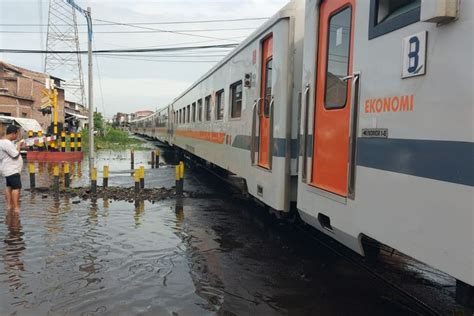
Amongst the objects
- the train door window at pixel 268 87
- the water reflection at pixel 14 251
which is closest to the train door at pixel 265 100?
the train door window at pixel 268 87

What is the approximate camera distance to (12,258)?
234 inches

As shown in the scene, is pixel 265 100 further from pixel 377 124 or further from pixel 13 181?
pixel 13 181

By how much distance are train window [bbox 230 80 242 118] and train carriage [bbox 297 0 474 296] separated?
11.7ft

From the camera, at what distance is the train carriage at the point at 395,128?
103 inches

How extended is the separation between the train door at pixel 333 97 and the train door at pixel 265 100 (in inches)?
65.6

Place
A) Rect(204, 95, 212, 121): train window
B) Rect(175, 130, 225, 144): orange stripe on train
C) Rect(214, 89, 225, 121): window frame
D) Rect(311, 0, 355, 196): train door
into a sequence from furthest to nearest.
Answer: Rect(204, 95, 212, 121): train window
Rect(175, 130, 225, 144): orange stripe on train
Rect(214, 89, 225, 121): window frame
Rect(311, 0, 355, 196): train door

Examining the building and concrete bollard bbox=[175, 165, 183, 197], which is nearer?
concrete bollard bbox=[175, 165, 183, 197]

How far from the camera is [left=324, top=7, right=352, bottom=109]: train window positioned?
4.17 meters

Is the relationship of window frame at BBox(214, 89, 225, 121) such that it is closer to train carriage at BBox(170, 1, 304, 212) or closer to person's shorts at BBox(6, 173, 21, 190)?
train carriage at BBox(170, 1, 304, 212)

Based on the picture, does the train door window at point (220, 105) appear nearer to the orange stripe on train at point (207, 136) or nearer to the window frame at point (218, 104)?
the window frame at point (218, 104)

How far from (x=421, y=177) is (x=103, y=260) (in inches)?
170

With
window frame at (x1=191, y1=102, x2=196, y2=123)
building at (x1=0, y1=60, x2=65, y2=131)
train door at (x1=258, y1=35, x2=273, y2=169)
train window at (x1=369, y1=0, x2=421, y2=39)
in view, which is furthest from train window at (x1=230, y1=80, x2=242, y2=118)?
building at (x1=0, y1=60, x2=65, y2=131)

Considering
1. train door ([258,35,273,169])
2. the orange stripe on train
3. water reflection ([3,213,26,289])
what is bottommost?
water reflection ([3,213,26,289])

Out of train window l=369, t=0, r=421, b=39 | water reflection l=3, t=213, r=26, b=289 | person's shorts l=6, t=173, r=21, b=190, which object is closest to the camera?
train window l=369, t=0, r=421, b=39
